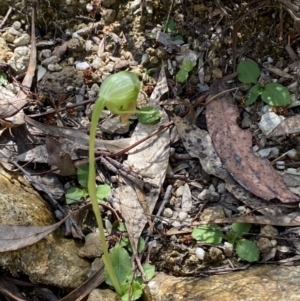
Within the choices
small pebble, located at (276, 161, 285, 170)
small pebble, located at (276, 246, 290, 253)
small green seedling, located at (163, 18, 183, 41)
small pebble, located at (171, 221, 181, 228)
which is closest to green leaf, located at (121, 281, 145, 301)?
small pebble, located at (171, 221, 181, 228)

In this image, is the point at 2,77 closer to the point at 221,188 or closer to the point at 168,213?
the point at 168,213

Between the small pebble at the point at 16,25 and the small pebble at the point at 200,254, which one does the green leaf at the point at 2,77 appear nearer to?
the small pebble at the point at 16,25

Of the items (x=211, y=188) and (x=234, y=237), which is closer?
(x=234, y=237)

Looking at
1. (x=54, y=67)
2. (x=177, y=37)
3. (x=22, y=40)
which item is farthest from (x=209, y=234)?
(x=22, y=40)

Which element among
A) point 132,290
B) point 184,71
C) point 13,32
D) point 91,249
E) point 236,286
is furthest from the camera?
point 13,32

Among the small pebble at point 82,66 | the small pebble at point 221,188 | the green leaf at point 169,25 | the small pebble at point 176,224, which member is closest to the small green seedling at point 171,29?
the green leaf at point 169,25

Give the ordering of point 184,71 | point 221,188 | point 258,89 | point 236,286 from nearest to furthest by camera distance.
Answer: point 236,286 → point 221,188 → point 258,89 → point 184,71

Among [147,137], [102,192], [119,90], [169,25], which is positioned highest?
[119,90]

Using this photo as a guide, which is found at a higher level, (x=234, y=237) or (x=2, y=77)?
(x=2, y=77)
